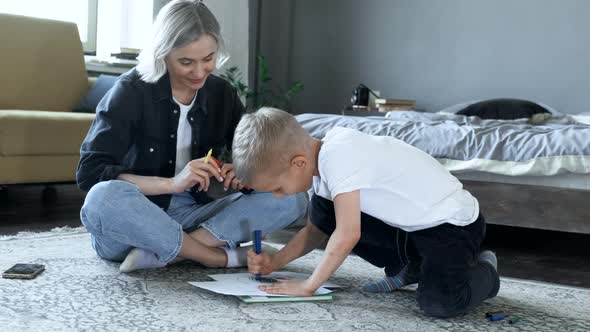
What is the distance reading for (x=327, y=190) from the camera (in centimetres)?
157

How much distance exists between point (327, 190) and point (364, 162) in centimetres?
12

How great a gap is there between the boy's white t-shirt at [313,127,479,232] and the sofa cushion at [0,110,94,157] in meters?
1.81

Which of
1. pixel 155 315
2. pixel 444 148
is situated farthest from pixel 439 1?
pixel 155 315

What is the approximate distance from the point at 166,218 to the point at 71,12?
3.25 meters

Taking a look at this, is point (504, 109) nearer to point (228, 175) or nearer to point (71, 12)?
point (71, 12)

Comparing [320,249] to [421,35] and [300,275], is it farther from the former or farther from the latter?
[421,35]

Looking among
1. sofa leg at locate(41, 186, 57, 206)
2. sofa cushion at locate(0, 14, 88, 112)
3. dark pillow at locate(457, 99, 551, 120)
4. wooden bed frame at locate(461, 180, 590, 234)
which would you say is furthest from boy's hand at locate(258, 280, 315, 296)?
dark pillow at locate(457, 99, 551, 120)

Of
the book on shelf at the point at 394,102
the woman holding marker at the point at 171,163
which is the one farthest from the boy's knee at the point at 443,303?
the book on shelf at the point at 394,102

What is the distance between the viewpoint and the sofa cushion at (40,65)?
11.8 ft

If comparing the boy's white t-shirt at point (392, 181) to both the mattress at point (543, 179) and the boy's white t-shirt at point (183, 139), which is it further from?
the mattress at point (543, 179)

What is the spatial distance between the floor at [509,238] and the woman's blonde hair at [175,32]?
946mm

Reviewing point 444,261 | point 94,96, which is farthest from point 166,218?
point 94,96

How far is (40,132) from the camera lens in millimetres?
3100

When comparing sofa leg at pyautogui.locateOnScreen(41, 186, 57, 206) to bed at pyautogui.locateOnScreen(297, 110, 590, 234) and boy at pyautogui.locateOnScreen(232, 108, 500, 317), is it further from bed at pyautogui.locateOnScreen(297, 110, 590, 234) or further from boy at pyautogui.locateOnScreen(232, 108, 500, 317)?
boy at pyautogui.locateOnScreen(232, 108, 500, 317)
